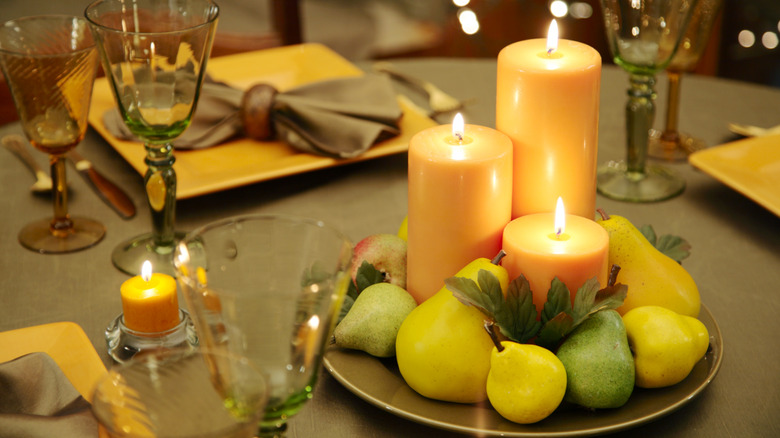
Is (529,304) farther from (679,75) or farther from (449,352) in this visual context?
(679,75)

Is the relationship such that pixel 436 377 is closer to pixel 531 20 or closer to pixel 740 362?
pixel 740 362

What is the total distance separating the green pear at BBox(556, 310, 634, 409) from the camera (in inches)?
19.5

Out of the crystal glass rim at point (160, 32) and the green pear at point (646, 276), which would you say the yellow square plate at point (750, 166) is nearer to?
the green pear at point (646, 276)

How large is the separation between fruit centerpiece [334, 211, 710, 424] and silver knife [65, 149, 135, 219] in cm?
40

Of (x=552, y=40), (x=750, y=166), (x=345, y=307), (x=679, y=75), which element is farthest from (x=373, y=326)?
(x=679, y=75)

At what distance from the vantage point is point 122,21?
0.77m

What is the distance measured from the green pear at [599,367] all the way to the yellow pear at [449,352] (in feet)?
0.17

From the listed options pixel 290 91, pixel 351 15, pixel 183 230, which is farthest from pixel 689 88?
pixel 351 15

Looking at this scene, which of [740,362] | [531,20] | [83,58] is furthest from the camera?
[531,20]

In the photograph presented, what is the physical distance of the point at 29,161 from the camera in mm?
926

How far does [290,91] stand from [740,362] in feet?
2.04

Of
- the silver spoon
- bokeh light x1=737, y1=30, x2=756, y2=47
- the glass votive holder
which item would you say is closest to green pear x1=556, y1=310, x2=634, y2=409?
the glass votive holder

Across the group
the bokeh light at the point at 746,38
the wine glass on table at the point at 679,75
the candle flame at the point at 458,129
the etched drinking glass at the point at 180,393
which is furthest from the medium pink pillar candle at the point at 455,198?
the bokeh light at the point at 746,38

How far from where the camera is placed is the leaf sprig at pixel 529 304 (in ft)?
1.65
